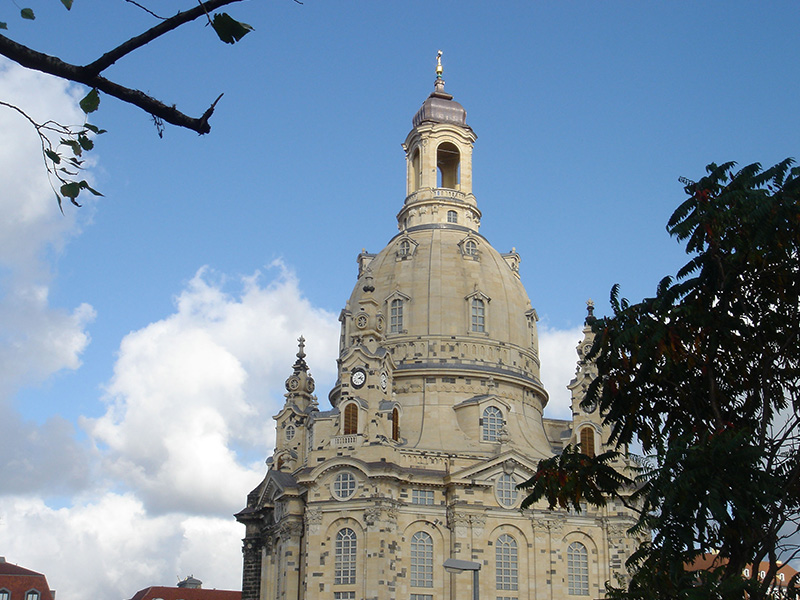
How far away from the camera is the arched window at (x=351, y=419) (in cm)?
5753

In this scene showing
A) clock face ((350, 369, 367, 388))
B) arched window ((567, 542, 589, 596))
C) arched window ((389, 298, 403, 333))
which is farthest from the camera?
arched window ((389, 298, 403, 333))

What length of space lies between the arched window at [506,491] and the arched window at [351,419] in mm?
8966

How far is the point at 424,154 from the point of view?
233ft

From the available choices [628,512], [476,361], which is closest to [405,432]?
[476,361]

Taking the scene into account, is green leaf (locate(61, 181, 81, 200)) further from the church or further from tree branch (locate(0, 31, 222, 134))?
the church

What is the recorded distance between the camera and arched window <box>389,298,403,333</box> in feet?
210

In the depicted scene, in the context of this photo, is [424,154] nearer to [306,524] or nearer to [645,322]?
[306,524]

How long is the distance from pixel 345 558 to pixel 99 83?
48528 millimetres

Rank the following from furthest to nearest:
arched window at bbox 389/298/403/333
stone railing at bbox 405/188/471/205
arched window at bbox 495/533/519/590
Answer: stone railing at bbox 405/188/471/205
arched window at bbox 389/298/403/333
arched window at bbox 495/533/519/590

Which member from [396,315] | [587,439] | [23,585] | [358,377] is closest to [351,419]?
[358,377]

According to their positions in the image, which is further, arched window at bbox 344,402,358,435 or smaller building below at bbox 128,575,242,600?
smaller building below at bbox 128,575,242,600

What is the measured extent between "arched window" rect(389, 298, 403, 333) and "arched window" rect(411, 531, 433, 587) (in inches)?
555

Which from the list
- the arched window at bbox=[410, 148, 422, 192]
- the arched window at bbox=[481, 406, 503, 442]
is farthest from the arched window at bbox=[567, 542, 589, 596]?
the arched window at bbox=[410, 148, 422, 192]

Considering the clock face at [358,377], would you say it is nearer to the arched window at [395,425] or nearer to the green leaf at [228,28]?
the arched window at [395,425]
